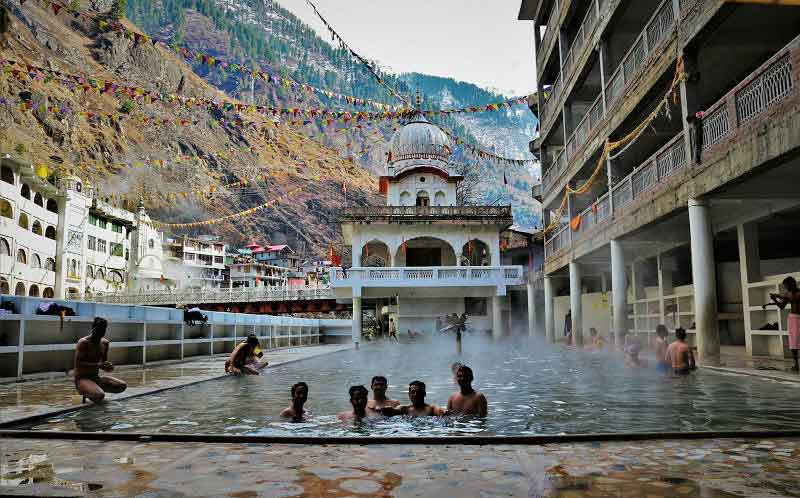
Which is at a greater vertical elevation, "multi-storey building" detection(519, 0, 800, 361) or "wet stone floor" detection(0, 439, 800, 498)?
"multi-storey building" detection(519, 0, 800, 361)

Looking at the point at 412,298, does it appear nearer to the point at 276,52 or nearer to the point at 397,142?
the point at 397,142

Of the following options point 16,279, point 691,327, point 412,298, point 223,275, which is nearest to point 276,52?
point 223,275

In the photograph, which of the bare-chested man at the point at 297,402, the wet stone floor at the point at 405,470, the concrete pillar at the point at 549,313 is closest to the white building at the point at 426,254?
the concrete pillar at the point at 549,313

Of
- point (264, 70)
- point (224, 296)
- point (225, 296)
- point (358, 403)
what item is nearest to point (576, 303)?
point (358, 403)

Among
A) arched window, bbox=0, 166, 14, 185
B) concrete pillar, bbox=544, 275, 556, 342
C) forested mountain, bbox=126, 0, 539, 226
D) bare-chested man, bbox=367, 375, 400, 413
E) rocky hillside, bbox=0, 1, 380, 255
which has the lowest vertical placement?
bare-chested man, bbox=367, 375, 400, 413

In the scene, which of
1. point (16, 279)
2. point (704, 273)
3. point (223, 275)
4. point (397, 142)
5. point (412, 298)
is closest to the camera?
point (704, 273)

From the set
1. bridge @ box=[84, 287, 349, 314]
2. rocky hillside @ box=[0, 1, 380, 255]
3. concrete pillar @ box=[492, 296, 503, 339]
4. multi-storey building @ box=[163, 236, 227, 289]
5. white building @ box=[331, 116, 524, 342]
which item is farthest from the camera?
rocky hillside @ box=[0, 1, 380, 255]

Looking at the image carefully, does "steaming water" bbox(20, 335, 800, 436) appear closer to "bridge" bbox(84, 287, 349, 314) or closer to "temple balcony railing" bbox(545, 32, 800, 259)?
"temple balcony railing" bbox(545, 32, 800, 259)

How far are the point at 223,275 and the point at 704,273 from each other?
95154mm

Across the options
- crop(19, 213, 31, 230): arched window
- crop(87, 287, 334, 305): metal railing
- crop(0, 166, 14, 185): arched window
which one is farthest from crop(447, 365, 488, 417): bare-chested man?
crop(19, 213, 31, 230): arched window

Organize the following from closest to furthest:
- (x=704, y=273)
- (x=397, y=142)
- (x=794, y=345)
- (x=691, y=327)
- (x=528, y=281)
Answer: (x=794, y=345), (x=704, y=273), (x=691, y=327), (x=528, y=281), (x=397, y=142)

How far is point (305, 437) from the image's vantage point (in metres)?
5.95

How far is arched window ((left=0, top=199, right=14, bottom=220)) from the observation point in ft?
157

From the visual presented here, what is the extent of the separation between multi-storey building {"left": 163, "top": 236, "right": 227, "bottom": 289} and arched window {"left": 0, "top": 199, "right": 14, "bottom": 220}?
39708 millimetres
